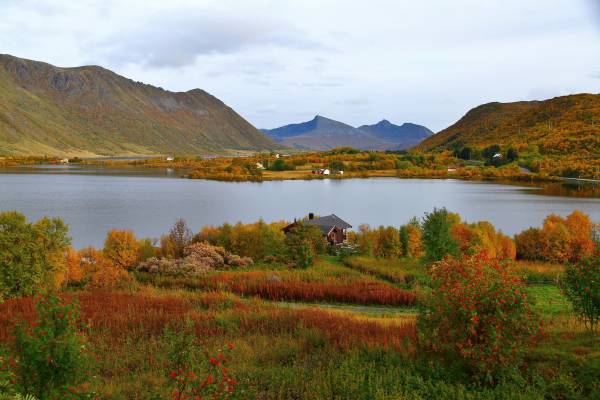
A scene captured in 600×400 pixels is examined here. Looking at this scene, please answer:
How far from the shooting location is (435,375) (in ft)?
34.0

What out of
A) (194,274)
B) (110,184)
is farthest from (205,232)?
(110,184)

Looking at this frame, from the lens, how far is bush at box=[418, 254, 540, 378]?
9.48m

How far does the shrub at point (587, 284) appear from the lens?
1281 centimetres

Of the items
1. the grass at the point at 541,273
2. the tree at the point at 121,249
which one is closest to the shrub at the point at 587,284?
the grass at the point at 541,273

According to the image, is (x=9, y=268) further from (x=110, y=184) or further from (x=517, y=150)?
(x=517, y=150)

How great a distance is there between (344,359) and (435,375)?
7.02 feet

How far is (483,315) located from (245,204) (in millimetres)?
74771

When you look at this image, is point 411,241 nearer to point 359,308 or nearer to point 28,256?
point 359,308

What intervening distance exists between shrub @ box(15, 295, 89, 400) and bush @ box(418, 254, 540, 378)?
6642mm

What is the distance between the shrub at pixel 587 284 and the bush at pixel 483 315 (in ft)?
13.0

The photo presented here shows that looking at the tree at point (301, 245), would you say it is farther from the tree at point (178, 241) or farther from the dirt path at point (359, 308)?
the dirt path at point (359, 308)

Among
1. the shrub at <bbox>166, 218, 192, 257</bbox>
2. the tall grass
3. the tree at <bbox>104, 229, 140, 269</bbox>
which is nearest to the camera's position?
the tall grass

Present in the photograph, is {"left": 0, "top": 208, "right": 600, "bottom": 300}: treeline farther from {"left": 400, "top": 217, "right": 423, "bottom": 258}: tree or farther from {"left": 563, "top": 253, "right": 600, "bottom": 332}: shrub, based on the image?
{"left": 563, "top": 253, "right": 600, "bottom": 332}: shrub

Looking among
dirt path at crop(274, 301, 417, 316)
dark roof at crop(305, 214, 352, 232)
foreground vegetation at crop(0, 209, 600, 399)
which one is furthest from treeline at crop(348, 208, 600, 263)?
dirt path at crop(274, 301, 417, 316)
